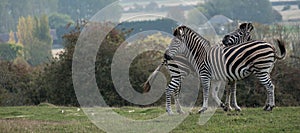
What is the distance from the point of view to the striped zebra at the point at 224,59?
49.2 ft

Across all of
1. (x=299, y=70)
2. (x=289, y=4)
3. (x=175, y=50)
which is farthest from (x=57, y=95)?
(x=289, y=4)

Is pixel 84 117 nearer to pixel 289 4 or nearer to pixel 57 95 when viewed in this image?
pixel 57 95

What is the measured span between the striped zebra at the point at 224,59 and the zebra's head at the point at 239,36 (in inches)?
21.0

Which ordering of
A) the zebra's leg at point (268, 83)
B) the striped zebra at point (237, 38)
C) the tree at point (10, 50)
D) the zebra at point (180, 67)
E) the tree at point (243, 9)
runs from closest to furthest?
the zebra's leg at point (268, 83)
the zebra at point (180, 67)
the striped zebra at point (237, 38)
the tree at point (10, 50)
the tree at point (243, 9)

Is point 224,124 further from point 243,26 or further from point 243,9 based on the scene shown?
point 243,9

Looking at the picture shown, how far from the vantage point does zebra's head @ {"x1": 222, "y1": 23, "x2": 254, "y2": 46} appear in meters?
16.1

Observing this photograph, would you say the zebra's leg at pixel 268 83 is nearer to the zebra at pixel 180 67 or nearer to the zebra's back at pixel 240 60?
the zebra's back at pixel 240 60

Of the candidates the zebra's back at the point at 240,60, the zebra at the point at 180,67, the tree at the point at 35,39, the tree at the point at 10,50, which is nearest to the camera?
the zebra's back at the point at 240,60

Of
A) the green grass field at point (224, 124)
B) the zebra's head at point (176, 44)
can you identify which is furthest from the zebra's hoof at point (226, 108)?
the zebra's head at point (176, 44)

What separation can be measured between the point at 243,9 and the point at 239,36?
87373mm

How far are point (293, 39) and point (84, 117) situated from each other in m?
34.5

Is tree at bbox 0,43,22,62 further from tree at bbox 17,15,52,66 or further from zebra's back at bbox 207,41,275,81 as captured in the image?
zebra's back at bbox 207,41,275,81

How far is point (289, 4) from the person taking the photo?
134625 millimetres

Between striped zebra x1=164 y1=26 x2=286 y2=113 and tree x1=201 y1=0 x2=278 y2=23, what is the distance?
8174cm
